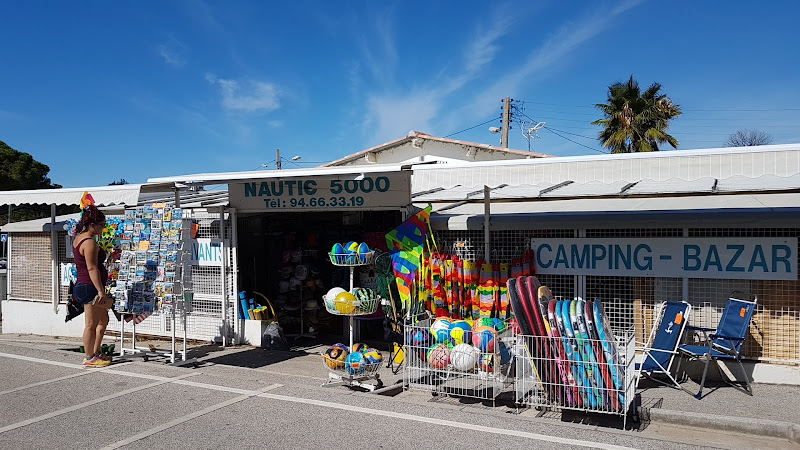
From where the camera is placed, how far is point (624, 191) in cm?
759

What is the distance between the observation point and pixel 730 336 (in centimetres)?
680

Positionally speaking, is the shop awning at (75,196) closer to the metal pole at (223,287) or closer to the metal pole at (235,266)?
the metal pole at (223,287)

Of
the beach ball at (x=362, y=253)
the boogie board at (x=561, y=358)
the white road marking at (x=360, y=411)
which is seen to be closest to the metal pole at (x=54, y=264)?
the white road marking at (x=360, y=411)

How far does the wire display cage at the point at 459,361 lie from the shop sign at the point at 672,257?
144 cm

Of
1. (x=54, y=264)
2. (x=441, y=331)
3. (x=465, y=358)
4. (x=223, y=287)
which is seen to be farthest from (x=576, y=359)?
(x=54, y=264)

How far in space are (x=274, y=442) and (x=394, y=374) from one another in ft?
9.54

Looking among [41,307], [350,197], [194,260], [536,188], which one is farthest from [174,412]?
[41,307]

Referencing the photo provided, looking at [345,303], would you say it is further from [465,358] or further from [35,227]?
[35,227]

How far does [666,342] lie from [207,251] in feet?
24.4

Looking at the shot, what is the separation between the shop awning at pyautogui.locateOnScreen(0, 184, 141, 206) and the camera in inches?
419

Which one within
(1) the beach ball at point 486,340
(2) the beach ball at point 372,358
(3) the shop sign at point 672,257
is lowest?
(2) the beach ball at point 372,358

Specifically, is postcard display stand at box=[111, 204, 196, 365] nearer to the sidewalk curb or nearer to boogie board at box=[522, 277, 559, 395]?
boogie board at box=[522, 277, 559, 395]

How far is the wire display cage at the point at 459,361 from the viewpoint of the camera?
6488mm

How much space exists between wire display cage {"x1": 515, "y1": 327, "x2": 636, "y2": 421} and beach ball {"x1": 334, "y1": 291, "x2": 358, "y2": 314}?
2.39m
